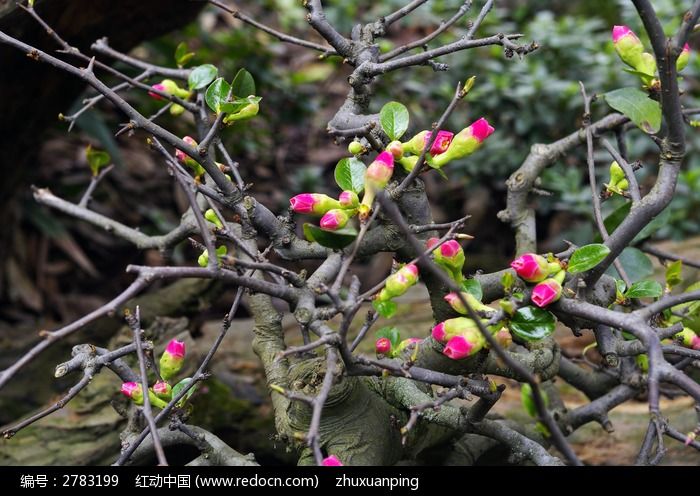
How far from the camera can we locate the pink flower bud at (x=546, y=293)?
3.77 feet

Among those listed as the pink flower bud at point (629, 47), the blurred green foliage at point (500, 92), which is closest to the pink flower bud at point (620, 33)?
the pink flower bud at point (629, 47)

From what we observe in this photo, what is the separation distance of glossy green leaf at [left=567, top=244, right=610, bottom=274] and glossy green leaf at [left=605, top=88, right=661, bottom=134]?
0.75ft

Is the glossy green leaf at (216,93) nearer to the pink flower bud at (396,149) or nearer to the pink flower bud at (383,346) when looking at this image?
the pink flower bud at (396,149)

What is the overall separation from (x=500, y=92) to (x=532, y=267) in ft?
7.36

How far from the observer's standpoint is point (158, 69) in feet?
5.77

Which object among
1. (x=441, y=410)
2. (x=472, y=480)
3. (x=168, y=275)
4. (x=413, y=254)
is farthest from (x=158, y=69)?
(x=472, y=480)

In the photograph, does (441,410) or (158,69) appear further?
(158,69)

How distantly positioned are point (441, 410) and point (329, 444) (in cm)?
22

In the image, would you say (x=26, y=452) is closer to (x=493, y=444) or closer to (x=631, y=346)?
(x=493, y=444)

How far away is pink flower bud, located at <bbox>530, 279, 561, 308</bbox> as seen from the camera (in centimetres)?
115

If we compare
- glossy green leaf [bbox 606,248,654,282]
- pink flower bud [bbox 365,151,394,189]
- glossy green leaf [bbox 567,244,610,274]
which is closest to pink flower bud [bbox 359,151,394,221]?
pink flower bud [bbox 365,151,394,189]

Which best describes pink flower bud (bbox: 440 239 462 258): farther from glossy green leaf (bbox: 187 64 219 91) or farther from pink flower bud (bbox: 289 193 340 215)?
glossy green leaf (bbox: 187 64 219 91)

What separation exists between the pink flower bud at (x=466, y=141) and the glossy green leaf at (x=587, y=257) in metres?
0.25

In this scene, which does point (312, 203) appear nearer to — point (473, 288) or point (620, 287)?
point (473, 288)
